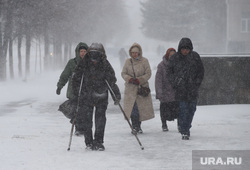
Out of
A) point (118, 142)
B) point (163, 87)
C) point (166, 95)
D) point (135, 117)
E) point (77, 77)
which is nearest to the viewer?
point (77, 77)

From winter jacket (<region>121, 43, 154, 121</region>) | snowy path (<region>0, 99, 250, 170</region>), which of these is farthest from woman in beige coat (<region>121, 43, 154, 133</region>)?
snowy path (<region>0, 99, 250, 170</region>)

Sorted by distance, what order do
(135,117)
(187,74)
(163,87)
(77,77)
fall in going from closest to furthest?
(77,77), (187,74), (135,117), (163,87)

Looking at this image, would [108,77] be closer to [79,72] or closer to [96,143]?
[79,72]

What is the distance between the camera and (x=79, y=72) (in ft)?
28.1

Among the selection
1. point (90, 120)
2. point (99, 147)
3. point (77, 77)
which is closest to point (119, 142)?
point (99, 147)

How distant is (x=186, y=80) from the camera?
9883mm

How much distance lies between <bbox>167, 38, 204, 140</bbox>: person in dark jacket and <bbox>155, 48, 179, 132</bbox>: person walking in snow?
1137 mm

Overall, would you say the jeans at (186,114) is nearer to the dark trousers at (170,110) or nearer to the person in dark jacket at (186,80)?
the person in dark jacket at (186,80)

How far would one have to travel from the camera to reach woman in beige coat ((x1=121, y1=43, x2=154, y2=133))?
10.8 m

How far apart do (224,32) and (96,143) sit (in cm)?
5124

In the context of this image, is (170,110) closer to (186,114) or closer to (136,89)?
(136,89)

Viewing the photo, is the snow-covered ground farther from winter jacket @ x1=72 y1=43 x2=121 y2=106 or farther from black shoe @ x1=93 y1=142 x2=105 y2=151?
winter jacket @ x1=72 y1=43 x2=121 y2=106

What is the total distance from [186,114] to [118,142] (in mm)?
1355

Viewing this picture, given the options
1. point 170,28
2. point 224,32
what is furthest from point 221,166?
point 170,28
